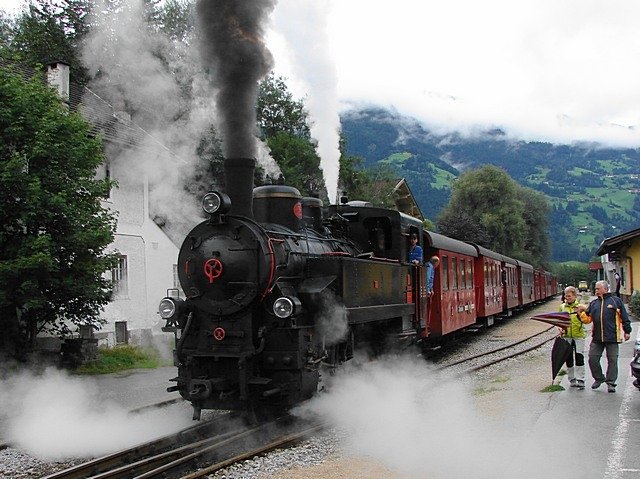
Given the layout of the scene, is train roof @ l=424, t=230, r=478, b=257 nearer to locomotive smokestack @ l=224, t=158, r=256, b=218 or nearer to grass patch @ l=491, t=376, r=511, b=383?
grass patch @ l=491, t=376, r=511, b=383

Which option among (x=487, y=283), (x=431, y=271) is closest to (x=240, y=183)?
(x=431, y=271)

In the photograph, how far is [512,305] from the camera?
85.1 ft

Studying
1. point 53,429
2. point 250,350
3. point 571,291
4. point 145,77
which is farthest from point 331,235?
point 145,77

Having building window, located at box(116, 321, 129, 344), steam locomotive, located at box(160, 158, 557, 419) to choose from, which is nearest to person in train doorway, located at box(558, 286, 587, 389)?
steam locomotive, located at box(160, 158, 557, 419)

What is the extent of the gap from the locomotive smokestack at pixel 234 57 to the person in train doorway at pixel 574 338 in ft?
15.8

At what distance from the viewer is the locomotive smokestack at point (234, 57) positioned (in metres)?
8.38

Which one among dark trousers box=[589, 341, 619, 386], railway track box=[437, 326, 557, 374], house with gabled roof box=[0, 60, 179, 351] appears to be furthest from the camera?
house with gabled roof box=[0, 60, 179, 351]

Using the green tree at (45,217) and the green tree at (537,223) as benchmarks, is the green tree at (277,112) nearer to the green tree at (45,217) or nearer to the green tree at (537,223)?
the green tree at (45,217)

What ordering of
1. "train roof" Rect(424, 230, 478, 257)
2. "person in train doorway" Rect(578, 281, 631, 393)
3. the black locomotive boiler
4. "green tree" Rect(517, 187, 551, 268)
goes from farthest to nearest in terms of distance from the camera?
"green tree" Rect(517, 187, 551, 268)
"train roof" Rect(424, 230, 478, 257)
"person in train doorway" Rect(578, 281, 631, 393)
the black locomotive boiler

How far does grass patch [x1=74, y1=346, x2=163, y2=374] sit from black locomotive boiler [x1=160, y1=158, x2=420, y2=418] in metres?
6.94

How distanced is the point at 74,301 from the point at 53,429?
18.2ft

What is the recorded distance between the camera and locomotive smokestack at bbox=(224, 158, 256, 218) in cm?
768

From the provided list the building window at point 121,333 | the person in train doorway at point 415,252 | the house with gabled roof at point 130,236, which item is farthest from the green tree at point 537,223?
the person in train doorway at point 415,252

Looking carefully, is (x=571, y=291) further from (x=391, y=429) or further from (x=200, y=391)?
(x=200, y=391)
